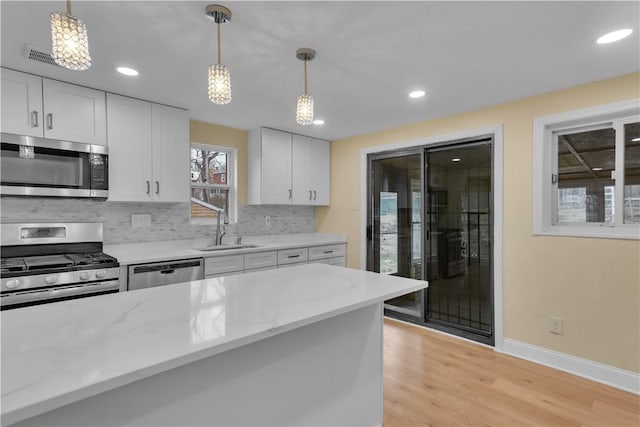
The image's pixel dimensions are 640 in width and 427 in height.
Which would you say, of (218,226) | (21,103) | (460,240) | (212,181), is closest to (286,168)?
(212,181)

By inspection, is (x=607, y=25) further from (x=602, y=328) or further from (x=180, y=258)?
(x=180, y=258)

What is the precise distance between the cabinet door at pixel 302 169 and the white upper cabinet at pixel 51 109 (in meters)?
2.03

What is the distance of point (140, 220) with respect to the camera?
3.15 meters

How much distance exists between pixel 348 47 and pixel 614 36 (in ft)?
4.88

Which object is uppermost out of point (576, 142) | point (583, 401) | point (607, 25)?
point (607, 25)

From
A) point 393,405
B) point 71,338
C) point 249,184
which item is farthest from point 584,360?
point 249,184

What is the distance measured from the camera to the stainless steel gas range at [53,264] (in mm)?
2035

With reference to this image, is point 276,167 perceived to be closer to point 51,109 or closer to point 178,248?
point 178,248

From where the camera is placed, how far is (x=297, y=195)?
4.15 meters

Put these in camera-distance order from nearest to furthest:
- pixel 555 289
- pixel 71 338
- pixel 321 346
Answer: pixel 71 338 → pixel 321 346 → pixel 555 289

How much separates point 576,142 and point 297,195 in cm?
280

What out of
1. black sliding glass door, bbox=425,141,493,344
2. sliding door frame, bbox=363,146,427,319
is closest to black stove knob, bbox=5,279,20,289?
sliding door frame, bbox=363,146,427,319

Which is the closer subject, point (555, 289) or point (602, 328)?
point (602, 328)

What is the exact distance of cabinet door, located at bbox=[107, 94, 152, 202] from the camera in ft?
8.91
